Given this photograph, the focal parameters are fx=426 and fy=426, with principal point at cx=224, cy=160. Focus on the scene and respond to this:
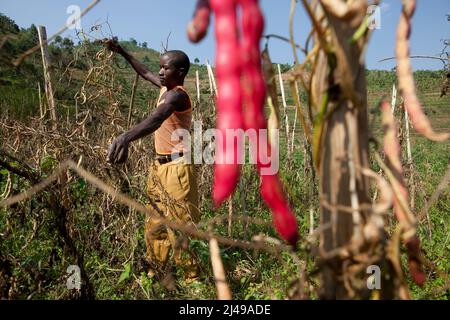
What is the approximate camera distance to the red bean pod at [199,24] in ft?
2.18

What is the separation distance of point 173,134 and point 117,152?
1.96ft

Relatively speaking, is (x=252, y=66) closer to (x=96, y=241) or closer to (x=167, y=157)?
(x=96, y=241)

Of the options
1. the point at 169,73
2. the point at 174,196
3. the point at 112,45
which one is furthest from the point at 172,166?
the point at 112,45

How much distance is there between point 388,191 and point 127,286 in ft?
5.95

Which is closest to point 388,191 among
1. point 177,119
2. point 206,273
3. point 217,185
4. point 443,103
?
point 217,185

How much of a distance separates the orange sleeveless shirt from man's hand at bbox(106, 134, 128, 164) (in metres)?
0.57

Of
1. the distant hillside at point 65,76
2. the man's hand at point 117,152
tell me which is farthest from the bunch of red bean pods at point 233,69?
the man's hand at point 117,152

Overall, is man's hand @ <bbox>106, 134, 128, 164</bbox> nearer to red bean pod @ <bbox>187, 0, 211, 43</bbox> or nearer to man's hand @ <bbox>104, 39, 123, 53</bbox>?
man's hand @ <bbox>104, 39, 123, 53</bbox>

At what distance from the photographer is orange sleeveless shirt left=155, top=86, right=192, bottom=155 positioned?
9.05 ft

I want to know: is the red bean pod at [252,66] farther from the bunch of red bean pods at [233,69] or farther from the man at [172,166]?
the man at [172,166]

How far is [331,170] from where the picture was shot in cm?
82

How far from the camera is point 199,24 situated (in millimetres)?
664

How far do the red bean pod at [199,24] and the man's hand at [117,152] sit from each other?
63.1 inches
